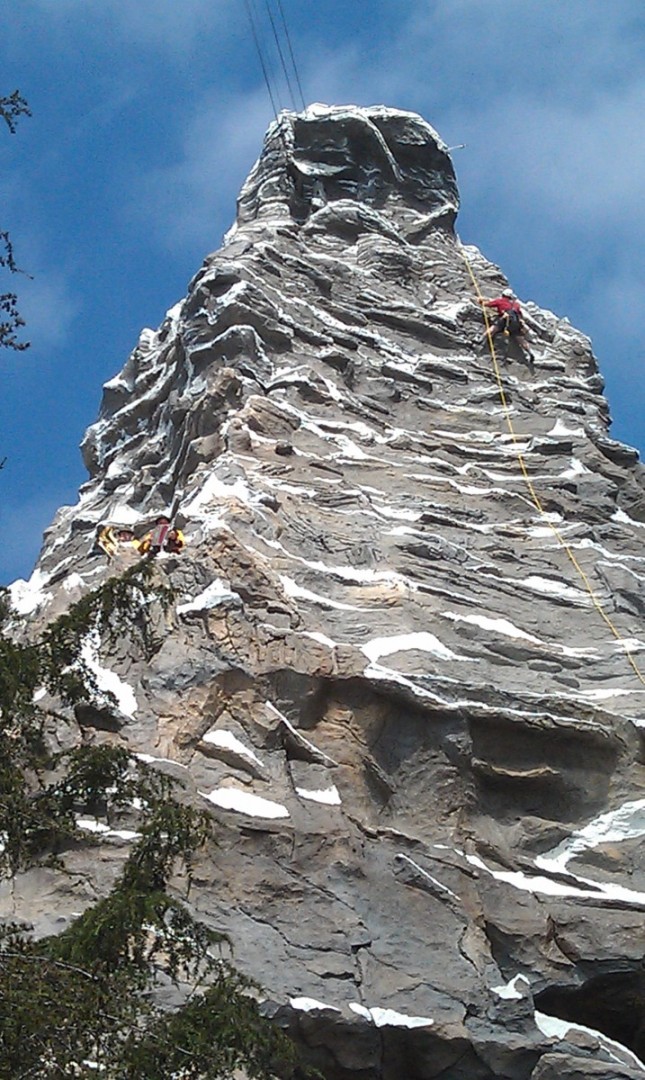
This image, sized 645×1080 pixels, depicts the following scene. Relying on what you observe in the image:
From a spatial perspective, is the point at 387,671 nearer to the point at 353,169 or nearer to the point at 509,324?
the point at 509,324

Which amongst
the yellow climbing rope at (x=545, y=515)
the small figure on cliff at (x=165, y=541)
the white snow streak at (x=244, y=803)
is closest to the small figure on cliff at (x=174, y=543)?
the small figure on cliff at (x=165, y=541)

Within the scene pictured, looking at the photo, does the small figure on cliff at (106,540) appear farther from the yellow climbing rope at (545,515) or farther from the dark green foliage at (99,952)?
the dark green foliage at (99,952)

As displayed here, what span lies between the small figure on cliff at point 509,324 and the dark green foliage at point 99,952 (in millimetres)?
21077

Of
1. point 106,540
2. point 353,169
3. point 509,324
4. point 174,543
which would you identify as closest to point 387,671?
point 174,543

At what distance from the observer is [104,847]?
15945mm

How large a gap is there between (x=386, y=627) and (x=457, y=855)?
398 cm

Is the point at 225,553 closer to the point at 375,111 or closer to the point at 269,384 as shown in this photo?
the point at 269,384

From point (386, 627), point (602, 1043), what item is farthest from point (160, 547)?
point (602, 1043)

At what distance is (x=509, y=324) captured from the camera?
32281 mm

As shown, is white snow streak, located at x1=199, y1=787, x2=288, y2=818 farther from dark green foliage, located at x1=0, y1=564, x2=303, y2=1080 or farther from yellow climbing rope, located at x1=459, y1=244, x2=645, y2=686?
yellow climbing rope, located at x1=459, y1=244, x2=645, y2=686

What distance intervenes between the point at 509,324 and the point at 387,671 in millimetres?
14819

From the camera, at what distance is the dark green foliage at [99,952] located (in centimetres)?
955

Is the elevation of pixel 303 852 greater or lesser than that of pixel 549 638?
lesser

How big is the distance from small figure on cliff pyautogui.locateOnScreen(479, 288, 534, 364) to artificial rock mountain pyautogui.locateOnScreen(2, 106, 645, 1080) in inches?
11.9
